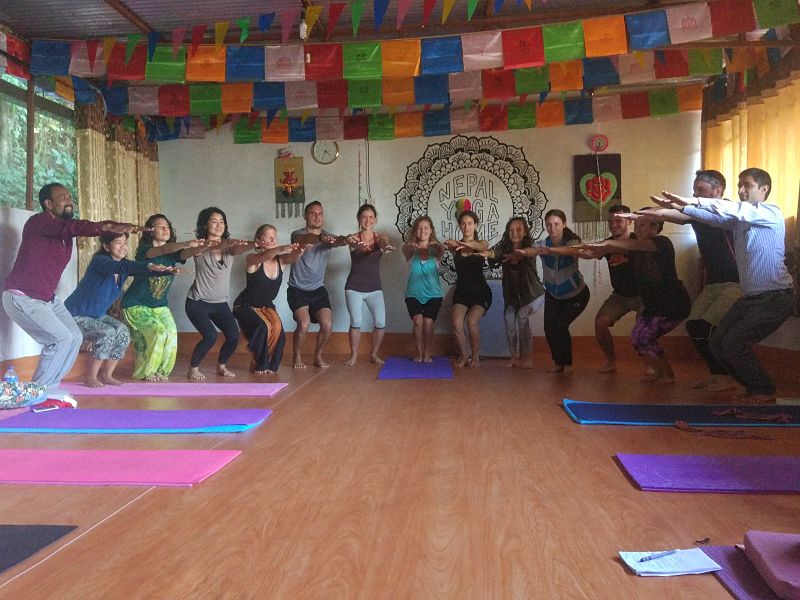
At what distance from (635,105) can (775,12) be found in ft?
7.34

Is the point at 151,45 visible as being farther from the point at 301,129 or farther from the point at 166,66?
the point at 301,129

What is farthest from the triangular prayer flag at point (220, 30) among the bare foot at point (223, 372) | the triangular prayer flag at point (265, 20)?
the bare foot at point (223, 372)

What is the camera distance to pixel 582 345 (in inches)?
269

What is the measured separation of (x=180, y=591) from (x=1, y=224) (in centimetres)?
426

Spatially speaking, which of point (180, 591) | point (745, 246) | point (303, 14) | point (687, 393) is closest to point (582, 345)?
point (687, 393)

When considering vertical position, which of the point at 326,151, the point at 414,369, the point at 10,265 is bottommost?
the point at 414,369

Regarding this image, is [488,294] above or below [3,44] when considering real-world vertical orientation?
below

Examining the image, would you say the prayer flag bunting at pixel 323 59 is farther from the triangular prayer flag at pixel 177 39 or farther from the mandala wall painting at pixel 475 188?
the mandala wall painting at pixel 475 188

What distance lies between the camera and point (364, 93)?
586cm

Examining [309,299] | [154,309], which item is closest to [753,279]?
[309,299]

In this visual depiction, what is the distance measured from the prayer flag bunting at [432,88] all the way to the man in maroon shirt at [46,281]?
2.75m

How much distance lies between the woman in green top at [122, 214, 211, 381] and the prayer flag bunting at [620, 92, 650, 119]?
4159 mm

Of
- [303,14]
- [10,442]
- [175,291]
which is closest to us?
[10,442]

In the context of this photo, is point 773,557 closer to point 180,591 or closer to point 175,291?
point 180,591
